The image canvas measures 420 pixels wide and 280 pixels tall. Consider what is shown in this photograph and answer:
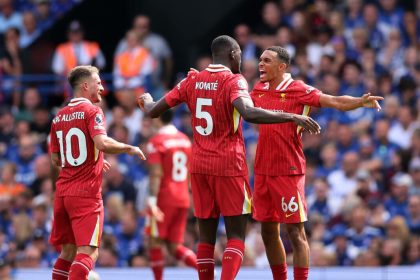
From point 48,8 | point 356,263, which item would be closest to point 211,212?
point 356,263

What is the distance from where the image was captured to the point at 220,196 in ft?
36.1

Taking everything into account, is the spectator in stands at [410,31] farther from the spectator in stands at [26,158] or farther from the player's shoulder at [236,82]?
the player's shoulder at [236,82]

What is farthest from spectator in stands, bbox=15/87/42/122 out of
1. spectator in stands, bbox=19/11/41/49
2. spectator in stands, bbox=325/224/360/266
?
spectator in stands, bbox=325/224/360/266

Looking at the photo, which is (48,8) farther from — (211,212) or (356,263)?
(211,212)

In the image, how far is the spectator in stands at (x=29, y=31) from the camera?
22.0 metres

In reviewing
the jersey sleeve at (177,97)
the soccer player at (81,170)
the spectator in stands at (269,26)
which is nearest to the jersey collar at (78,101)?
the soccer player at (81,170)

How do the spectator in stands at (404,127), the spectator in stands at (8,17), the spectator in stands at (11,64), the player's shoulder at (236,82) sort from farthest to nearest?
1. the spectator in stands at (8,17)
2. the spectator in stands at (11,64)
3. the spectator in stands at (404,127)
4. the player's shoulder at (236,82)

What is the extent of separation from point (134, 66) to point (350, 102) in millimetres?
9859

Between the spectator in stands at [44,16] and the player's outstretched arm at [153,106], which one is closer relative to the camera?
the player's outstretched arm at [153,106]

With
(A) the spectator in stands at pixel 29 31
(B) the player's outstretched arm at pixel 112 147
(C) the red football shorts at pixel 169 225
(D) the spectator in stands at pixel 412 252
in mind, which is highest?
(A) the spectator in stands at pixel 29 31

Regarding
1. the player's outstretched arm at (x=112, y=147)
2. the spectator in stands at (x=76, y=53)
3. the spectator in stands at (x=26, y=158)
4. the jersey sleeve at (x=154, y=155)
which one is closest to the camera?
the player's outstretched arm at (x=112, y=147)

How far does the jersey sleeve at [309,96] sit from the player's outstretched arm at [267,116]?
753 millimetres

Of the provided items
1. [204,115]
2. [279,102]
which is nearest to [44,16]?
[279,102]

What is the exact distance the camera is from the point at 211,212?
36.4 ft
